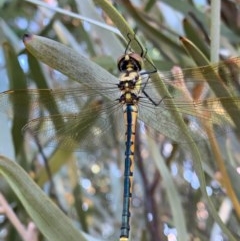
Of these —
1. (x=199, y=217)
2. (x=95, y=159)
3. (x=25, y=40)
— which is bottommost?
(x=199, y=217)

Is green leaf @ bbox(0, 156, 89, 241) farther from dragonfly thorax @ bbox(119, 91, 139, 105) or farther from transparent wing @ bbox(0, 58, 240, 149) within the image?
dragonfly thorax @ bbox(119, 91, 139, 105)

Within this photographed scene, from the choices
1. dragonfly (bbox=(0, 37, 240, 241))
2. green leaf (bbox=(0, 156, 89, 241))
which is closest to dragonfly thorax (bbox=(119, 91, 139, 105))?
dragonfly (bbox=(0, 37, 240, 241))

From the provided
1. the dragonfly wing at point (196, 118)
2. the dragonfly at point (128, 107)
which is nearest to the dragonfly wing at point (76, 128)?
the dragonfly at point (128, 107)

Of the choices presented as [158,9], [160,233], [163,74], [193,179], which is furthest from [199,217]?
[163,74]

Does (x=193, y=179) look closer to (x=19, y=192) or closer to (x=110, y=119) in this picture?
(x=110, y=119)

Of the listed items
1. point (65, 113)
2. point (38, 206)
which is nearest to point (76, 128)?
point (65, 113)
